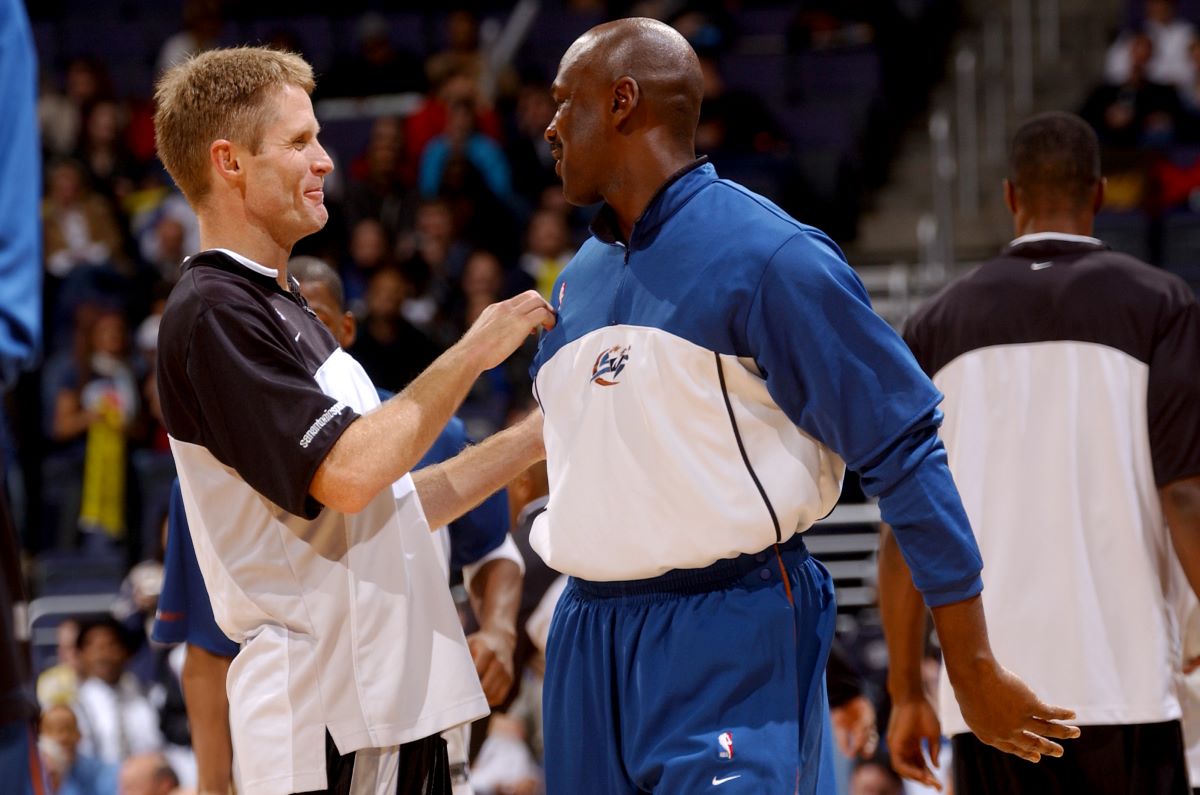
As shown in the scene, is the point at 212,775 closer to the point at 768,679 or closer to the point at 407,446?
the point at 407,446

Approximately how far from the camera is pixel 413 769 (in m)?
3.23

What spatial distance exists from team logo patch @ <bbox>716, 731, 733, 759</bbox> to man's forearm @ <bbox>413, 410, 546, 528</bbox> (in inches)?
35.1

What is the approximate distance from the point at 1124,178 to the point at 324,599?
9453 mm

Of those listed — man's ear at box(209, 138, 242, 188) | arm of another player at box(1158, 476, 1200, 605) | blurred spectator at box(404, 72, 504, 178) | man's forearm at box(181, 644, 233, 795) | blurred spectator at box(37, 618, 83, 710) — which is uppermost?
blurred spectator at box(404, 72, 504, 178)

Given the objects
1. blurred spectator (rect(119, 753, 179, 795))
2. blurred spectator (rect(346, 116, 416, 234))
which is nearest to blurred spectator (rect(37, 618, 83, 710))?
blurred spectator (rect(119, 753, 179, 795))

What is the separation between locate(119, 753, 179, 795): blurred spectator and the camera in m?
7.62

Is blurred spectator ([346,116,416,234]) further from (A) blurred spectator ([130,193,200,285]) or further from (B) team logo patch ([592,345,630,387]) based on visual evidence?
(B) team logo patch ([592,345,630,387])

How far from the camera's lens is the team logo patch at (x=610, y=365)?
306cm

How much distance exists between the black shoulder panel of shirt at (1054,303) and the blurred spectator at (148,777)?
4.77 metres

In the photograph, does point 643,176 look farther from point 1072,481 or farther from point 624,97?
point 1072,481

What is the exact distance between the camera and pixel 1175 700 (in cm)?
419

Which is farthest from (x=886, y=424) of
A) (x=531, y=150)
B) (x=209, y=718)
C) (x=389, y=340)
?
(x=531, y=150)

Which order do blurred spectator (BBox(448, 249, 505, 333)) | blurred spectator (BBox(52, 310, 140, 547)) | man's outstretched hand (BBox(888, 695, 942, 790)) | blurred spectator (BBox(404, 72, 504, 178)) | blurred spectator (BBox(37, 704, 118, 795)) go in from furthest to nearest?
blurred spectator (BBox(404, 72, 504, 178))
blurred spectator (BBox(52, 310, 140, 547))
blurred spectator (BBox(448, 249, 505, 333))
blurred spectator (BBox(37, 704, 118, 795))
man's outstretched hand (BBox(888, 695, 942, 790))

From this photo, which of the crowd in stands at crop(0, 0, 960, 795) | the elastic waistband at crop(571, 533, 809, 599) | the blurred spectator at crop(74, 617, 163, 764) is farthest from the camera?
the crowd in stands at crop(0, 0, 960, 795)
